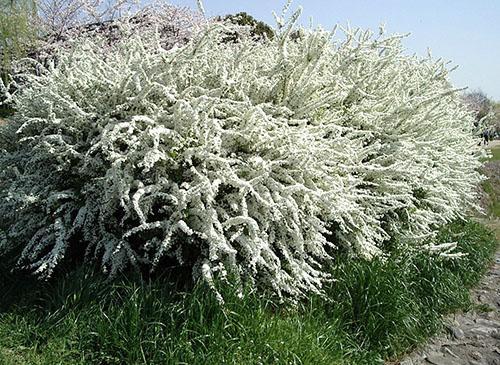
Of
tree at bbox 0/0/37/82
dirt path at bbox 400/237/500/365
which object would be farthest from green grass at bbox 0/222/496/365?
tree at bbox 0/0/37/82

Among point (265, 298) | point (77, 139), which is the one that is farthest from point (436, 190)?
point (77, 139)

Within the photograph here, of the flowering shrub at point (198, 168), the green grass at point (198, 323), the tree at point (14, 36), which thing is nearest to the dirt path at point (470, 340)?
the green grass at point (198, 323)

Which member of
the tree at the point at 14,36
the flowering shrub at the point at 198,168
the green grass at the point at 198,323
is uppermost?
the tree at the point at 14,36

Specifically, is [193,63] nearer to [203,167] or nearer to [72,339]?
[203,167]

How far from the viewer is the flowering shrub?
12.5 feet

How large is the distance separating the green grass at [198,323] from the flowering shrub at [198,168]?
0.63ft

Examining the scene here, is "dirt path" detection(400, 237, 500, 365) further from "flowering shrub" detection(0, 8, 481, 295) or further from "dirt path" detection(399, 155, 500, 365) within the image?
"flowering shrub" detection(0, 8, 481, 295)

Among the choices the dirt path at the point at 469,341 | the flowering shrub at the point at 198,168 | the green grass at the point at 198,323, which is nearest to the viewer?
the green grass at the point at 198,323

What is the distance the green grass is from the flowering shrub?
193 millimetres

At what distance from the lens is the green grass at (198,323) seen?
319 cm

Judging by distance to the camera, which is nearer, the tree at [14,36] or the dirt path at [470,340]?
the dirt path at [470,340]

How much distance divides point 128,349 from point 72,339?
0.37 metres

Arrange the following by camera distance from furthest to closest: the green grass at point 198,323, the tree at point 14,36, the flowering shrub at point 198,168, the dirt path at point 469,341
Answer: the tree at point 14,36
the dirt path at point 469,341
the flowering shrub at point 198,168
the green grass at point 198,323

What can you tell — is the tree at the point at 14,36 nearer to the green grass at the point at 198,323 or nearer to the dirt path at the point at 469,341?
the green grass at the point at 198,323
